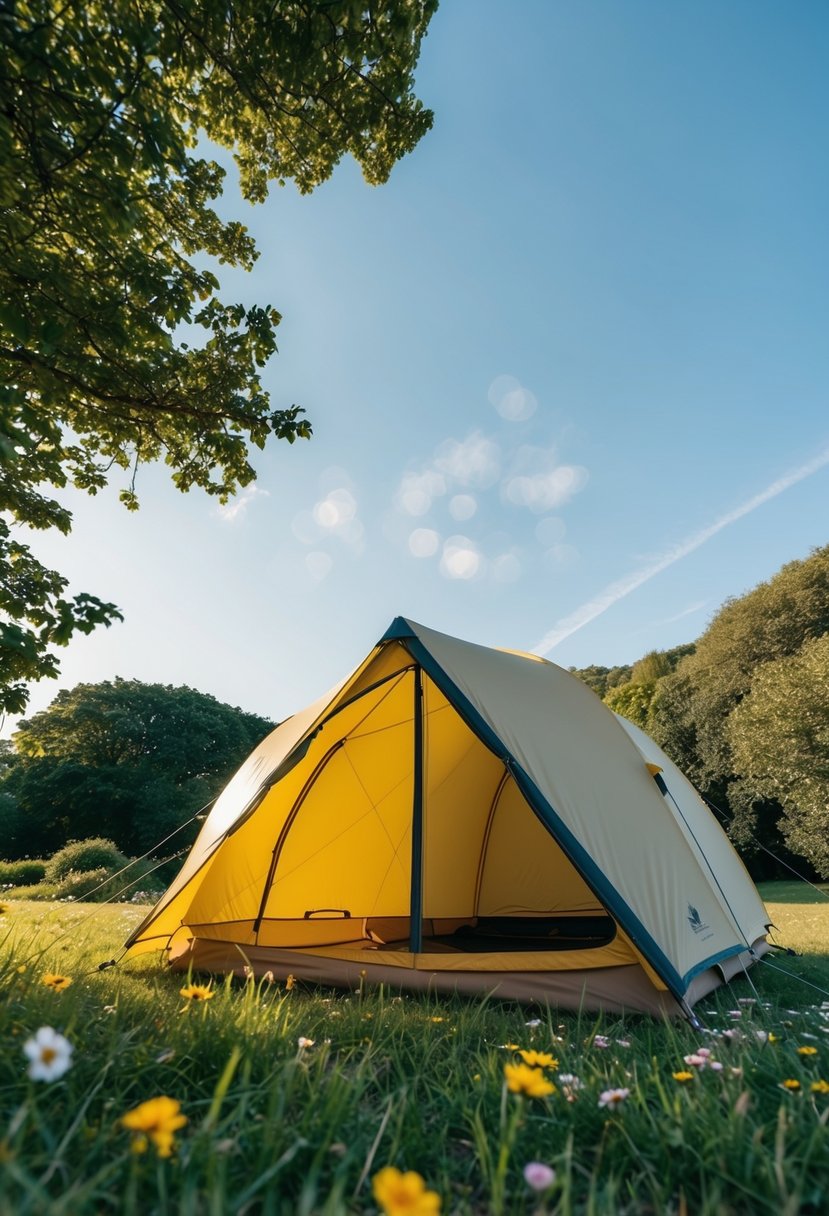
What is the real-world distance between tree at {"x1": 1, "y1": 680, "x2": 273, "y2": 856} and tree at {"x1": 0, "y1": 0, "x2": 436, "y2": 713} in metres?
16.8

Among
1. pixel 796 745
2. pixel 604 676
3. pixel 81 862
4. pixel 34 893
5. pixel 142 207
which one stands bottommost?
pixel 34 893

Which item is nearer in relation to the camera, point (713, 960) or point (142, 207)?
point (713, 960)

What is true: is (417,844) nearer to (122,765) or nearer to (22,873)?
(22,873)

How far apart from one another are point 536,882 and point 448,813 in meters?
0.92

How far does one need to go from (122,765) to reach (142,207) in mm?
21140

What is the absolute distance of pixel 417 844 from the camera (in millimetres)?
3352

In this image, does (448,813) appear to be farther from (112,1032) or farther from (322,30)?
(322,30)

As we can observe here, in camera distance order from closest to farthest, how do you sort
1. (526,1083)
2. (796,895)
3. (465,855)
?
(526,1083)
(465,855)
(796,895)

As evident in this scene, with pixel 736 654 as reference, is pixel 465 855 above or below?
below

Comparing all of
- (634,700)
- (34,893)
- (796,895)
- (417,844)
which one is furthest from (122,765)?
(417,844)

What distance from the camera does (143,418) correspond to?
3.86m

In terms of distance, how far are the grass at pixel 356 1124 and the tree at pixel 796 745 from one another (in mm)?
14614

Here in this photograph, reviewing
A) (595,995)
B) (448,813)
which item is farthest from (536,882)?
(595,995)

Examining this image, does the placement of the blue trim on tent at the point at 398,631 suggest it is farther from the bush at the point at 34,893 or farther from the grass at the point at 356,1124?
the bush at the point at 34,893
